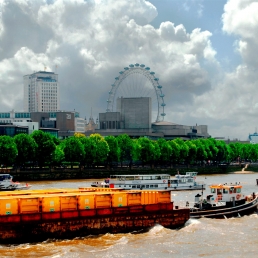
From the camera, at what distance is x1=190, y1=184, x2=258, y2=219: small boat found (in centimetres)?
5709

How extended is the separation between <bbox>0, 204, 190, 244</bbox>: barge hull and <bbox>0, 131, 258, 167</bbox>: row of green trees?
79926 millimetres

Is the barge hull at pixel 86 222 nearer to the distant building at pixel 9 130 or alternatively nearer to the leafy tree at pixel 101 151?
the leafy tree at pixel 101 151

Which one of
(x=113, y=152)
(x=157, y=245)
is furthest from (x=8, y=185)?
(x=113, y=152)

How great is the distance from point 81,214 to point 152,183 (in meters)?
49.2

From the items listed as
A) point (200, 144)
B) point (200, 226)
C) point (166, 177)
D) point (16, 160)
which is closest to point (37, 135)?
point (16, 160)

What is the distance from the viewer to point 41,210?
45.8 m

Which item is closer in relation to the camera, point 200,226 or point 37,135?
point 200,226

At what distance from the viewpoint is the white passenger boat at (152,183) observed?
92688 millimetres

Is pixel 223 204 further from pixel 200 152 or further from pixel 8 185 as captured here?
pixel 200 152

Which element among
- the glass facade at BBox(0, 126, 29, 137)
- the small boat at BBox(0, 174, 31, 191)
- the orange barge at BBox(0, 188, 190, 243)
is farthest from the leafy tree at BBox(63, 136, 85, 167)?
the orange barge at BBox(0, 188, 190, 243)

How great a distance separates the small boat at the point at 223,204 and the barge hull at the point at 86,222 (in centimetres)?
653

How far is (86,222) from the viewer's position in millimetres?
46875

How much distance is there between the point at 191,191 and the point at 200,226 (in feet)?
154

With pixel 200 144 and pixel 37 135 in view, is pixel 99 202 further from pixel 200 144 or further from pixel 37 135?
pixel 200 144
